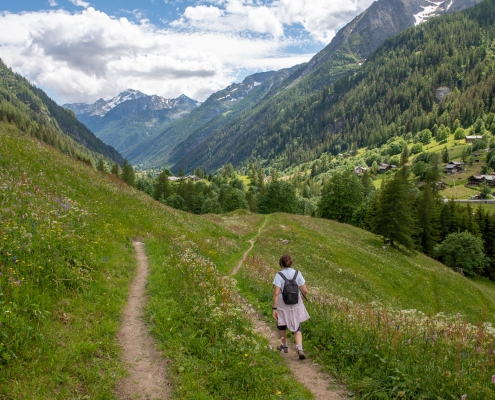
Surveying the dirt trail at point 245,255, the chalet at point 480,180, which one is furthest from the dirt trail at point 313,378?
the chalet at point 480,180

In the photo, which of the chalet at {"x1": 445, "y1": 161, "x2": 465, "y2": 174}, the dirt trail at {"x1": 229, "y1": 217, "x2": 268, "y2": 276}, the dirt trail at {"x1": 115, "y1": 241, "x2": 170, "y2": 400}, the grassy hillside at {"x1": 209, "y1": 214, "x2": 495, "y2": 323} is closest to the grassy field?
the dirt trail at {"x1": 229, "y1": 217, "x2": 268, "y2": 276}

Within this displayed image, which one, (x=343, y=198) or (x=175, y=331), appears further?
(x=343, y=198)

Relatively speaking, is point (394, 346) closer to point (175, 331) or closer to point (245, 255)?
point (175, 331)

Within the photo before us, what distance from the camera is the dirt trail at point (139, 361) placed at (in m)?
6.67

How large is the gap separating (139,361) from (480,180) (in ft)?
620

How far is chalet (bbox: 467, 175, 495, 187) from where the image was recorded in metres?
A: 150

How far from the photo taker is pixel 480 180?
6073 inches

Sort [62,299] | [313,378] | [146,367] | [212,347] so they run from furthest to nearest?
[313,378] < [62,299] < [212,347] < [146,367]

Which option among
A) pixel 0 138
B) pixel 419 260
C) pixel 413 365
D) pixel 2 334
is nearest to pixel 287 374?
pixel 413 365

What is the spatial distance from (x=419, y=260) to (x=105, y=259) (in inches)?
2009

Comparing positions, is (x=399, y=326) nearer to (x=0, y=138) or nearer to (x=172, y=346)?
(x=172, y=346)

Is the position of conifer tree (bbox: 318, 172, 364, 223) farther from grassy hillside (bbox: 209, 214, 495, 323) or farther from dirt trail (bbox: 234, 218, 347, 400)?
dirt trail (bbox: 234, 218, 347, 400)

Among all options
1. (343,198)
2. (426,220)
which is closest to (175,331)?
(426,220)

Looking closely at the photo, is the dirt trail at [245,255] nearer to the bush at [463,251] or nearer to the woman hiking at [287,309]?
the woman hiking at [287,309]
